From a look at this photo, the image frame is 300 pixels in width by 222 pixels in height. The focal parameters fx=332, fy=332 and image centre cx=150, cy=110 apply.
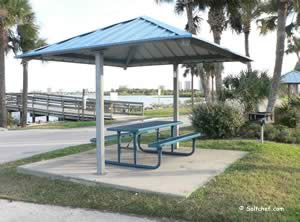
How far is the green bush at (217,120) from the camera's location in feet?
32.2

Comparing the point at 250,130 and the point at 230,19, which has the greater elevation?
the point at 230,19

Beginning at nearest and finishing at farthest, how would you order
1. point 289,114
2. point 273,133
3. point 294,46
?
point 273,133 < point 289,114 < point 294,46

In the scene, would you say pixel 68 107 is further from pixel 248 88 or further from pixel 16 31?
pixel 248 88

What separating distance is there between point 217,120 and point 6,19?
500 inches

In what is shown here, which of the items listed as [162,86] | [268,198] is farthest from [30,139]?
[162,86]

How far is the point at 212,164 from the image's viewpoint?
6.50m

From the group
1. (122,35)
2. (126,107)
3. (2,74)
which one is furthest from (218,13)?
(126,107)

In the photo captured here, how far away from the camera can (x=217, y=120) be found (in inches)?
387

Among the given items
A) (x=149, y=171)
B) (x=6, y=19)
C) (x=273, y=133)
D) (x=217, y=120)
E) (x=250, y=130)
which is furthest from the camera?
(x=6, y=19)

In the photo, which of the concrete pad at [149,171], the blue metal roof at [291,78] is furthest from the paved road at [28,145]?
the blue metal roof at [291,78]

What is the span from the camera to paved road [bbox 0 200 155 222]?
4.11 m

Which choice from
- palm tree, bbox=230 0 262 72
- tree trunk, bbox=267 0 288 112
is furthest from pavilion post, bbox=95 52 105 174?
palm tree, bbox=230 0 262 72

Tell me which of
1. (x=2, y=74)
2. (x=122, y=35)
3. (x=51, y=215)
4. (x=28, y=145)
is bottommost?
(x=51, y=215)

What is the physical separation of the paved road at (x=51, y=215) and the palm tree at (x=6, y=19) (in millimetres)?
14253
